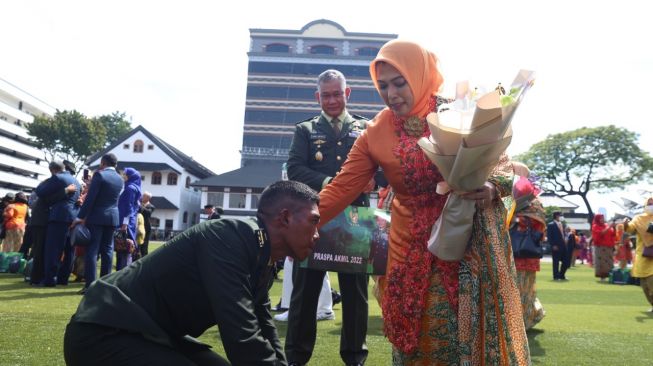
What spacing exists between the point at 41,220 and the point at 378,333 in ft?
22.7

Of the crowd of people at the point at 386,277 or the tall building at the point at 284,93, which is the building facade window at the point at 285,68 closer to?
the tall building at the point at 284,93

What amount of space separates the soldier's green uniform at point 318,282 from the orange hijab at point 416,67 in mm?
1355

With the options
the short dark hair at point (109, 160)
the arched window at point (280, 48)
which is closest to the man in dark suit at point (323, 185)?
the short dark hair at point (109, 160)

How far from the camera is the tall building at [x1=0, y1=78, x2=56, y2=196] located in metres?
74.1

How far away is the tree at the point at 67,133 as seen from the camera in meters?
49.8

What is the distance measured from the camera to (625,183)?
51.7 metres

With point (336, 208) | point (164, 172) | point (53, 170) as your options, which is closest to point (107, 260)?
point (53, 170)

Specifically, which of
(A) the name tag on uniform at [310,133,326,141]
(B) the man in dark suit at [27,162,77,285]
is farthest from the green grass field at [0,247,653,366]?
(A) the name tag on uniform at [310,133,326,141]

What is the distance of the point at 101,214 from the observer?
28.0ft

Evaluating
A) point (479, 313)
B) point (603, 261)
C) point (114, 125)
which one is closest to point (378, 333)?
point (479, 313)

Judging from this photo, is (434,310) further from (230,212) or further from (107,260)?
(230,212)

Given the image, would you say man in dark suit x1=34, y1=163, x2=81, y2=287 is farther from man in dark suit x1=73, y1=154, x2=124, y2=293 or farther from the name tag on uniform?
the name tag on uniform

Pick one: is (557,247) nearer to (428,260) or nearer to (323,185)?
(323,185)

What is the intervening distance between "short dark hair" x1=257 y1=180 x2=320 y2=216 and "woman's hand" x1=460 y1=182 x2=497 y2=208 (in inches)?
28.8
